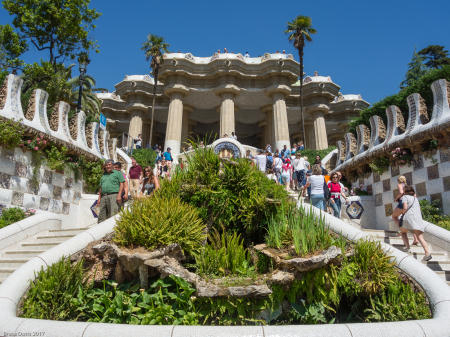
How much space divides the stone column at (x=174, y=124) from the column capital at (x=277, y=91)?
28.0 ft

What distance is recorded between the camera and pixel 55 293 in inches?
172

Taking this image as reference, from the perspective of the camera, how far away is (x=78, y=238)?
560 cm

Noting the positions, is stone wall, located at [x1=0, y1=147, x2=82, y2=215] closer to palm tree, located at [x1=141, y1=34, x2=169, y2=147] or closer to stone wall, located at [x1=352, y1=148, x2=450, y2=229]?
stone wall, located at [x1=352, y1=148, x2=450, y2=229]

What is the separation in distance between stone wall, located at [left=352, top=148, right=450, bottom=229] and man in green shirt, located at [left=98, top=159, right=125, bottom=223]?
29.1 ft

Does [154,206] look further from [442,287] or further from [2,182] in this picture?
[2,182]

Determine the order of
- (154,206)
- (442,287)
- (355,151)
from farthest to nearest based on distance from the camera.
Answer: (355,151), (154,206), (442,287)

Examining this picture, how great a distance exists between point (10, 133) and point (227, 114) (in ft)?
70.5

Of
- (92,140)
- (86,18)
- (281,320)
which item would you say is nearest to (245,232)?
(281,320)

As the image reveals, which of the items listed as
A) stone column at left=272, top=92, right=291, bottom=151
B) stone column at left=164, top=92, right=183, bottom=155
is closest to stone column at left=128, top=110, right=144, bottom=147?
stone column at left=164, top=92, right=183, bottom=155

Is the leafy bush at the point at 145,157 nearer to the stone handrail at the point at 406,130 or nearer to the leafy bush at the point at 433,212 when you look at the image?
the stone handrail at the point at 406,130

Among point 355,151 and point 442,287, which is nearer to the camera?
→ point 442,287

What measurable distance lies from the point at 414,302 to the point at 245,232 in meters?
2.86

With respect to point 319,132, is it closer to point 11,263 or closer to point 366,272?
point 366,272

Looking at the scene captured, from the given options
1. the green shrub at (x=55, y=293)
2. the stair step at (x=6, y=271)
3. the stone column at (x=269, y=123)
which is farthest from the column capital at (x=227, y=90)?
the green shrub at (x=55, y=293)
